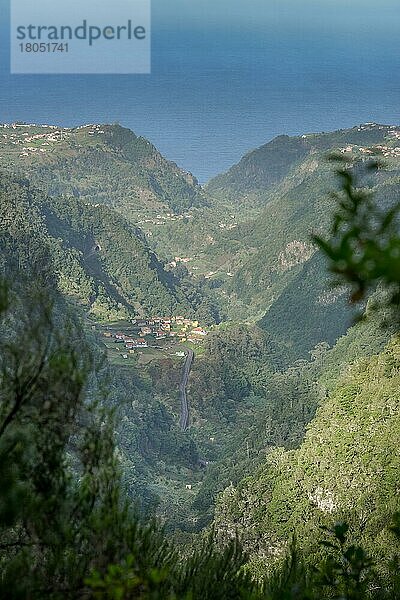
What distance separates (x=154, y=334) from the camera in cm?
4678

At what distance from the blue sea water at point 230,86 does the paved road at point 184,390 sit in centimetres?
6637

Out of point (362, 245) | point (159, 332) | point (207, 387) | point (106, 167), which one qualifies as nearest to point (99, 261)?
point (159, 332)

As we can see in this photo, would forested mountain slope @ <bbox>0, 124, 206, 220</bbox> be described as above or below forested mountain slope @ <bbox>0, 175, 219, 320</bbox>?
above

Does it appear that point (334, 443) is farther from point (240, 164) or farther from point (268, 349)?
point (240, 164)

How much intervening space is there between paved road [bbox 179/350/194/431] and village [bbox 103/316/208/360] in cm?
64

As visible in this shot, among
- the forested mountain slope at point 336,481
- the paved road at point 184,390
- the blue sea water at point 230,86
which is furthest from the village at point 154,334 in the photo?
the blue sea water at point 230,86

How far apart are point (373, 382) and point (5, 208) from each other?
1019 inches

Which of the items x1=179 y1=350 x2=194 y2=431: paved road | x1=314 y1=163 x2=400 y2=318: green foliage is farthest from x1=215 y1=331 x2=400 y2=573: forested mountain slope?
x1=179 y1=350 x2=194 y2=431: paved road

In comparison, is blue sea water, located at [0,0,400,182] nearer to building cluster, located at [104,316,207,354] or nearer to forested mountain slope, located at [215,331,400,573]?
building cluster, located at [104,316,207,354]

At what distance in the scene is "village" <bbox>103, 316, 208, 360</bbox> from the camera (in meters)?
43.3

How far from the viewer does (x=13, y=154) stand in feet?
268

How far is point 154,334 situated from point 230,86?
111 m

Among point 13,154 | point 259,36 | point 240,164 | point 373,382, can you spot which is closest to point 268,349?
point 373,382

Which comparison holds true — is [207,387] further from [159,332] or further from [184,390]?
[159,332]
